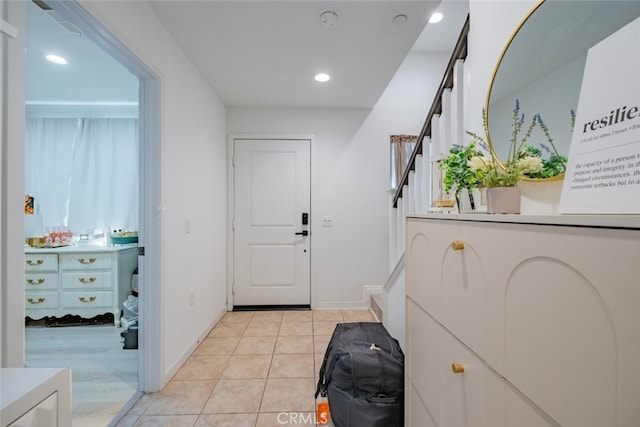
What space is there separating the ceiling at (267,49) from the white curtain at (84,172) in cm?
34

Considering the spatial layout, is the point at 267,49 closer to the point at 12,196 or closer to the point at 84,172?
the point at 12,196

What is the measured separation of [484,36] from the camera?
53.6 inches

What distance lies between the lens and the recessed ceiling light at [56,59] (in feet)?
7.40

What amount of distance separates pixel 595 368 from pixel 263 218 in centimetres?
308

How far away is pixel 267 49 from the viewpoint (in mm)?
2094

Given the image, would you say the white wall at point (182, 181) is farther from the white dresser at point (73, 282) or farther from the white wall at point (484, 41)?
the white wall at point (484, 41)

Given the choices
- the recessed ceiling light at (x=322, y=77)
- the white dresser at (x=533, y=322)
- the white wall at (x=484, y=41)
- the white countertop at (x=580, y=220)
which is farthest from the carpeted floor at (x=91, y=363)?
the recessed ceiling light at (x=322, y=77)

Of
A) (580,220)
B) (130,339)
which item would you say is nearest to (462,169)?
(580,220)

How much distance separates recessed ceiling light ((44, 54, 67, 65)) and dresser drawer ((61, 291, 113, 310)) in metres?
2.23

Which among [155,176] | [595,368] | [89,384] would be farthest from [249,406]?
[595,368]

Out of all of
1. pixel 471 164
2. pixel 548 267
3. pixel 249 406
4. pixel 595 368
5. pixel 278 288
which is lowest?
pixel 249 406

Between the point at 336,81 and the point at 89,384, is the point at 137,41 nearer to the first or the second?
the point at 336,81

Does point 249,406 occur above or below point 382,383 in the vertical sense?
below

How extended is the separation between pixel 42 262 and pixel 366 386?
3435 millimetres
